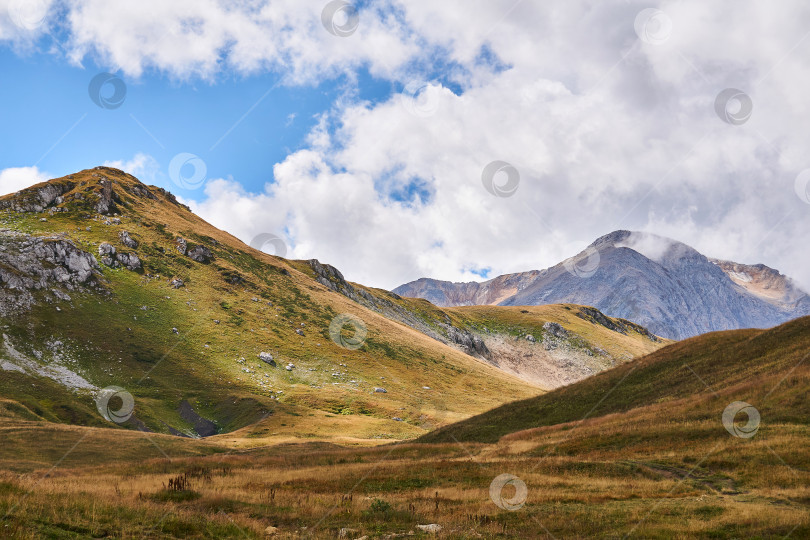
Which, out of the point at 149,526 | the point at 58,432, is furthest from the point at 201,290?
the point at 149,526

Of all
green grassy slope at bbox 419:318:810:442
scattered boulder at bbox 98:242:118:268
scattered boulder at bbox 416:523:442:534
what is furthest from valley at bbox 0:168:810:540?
scattered boulder at bbox 98:242:118:268

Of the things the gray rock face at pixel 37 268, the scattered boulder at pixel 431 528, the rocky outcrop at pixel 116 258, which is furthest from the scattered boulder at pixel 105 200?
the scattered boulder at pixel 431 528

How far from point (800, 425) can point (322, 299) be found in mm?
149864

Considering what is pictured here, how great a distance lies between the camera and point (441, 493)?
20203 mm

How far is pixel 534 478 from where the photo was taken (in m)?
22.8

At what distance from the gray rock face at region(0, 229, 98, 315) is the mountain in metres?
0.30

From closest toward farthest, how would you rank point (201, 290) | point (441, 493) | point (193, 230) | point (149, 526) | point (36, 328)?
point (149, 526) → point (441, 493) → point (36, 328) → point (201, 290) → point (193, 230)

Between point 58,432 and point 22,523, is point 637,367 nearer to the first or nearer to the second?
point 22,523

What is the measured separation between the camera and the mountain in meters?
73.6

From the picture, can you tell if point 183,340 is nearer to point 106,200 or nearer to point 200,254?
point 200,254

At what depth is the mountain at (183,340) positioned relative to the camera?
7356cm

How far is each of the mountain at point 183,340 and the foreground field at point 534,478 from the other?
32.2m

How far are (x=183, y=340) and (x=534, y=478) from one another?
327 ft

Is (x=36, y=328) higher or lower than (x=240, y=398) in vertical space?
higher
